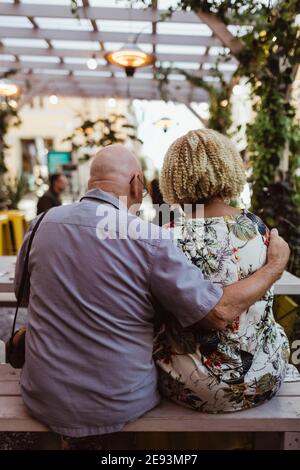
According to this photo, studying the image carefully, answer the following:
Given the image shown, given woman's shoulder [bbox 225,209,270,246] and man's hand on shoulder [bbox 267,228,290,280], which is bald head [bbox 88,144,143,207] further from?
man's hand on shoulder [bbox 267,228,290,280]

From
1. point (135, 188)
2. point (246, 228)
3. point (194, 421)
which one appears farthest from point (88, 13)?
point (194, 421)

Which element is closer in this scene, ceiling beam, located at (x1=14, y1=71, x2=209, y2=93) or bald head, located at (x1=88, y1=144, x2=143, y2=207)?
bald head, located at (x1=88, y1=144, x2=143, y2=207)

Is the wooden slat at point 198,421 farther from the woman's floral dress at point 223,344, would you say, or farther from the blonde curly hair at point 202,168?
the blonde curly hair at point 202,168

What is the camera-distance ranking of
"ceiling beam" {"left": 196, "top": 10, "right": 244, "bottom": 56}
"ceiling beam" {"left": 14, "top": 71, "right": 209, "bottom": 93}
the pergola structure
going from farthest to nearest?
"ceiling beam" {"left": 14, "top": 71, "right": 209, "bottom": 93}, the pergola structure, "ceiling beam" {"left": 196, "top": 10, "right": 244, "bottom": 56}

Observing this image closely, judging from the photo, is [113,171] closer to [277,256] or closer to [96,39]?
[277,256]

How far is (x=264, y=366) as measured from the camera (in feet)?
4.83

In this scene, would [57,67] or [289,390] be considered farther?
[57,67]

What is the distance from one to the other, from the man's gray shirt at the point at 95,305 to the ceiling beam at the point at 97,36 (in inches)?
245

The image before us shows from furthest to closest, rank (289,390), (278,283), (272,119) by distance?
(272,119) → (278,283) → (289,390)

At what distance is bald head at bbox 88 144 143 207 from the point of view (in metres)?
1.45

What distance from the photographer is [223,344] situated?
1425mm

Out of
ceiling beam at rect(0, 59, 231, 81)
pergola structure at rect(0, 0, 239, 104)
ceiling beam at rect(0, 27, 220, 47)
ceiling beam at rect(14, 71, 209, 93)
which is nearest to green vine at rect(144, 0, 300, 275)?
pergola structure at rect(0, 0, 239, 104)

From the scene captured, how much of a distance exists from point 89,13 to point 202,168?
5.36m

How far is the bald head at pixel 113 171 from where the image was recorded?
1.45 metres
